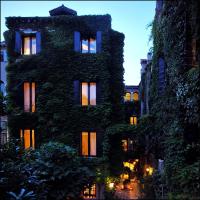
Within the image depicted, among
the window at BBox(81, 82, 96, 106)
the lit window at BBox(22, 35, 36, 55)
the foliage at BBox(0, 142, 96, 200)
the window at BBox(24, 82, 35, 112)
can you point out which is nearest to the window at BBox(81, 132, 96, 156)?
the window at BBox(81, 82, 96, 106)

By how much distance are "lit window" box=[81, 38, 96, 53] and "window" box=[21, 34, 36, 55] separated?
3592 mm

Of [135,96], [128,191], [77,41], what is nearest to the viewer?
[77,41]

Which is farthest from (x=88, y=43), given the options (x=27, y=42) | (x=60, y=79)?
(x=27, y=42)

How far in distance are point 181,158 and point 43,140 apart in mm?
10681

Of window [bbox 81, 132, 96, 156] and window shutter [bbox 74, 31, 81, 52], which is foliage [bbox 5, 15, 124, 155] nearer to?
window shutter [bbox 74, 31, 81, 52]

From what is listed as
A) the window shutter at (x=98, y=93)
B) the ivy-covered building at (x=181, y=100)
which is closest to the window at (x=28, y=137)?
the window shutter at (x=98, y=93)

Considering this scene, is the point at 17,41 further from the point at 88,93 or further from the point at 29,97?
the point at 88,93

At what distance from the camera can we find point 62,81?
61.7 feet

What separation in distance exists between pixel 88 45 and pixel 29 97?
563cm

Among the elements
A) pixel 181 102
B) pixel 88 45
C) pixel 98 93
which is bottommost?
pixel 181 102

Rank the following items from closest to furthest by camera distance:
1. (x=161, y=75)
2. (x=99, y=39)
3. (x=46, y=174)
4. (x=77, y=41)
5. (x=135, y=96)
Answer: (x=46, y=174) → (x=161, y=75) → (x=99, y=39) → (x=77, y=41) → (x=135, y=96)

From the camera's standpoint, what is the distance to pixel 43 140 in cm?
1862

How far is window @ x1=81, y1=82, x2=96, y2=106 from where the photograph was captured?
1886cm

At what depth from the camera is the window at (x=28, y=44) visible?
19.5 meters
